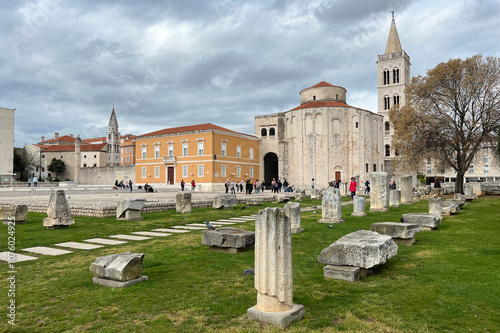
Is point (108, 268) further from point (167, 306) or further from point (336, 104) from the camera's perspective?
point (336, 104)

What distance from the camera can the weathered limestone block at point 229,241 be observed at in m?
6.36

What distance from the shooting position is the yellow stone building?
137ft

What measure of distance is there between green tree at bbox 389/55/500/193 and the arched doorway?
27199 mm

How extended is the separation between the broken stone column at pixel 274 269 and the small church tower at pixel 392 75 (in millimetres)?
65193

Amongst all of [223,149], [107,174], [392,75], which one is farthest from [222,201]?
[392,75]

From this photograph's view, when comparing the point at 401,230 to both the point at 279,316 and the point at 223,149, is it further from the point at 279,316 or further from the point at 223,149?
the point at 223,149

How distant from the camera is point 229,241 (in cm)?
642

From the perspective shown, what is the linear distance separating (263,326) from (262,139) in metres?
47.8

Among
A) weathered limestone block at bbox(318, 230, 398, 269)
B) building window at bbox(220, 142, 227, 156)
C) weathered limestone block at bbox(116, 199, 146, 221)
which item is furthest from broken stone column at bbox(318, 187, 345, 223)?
building window at bbox(220, 142, 227, 156)

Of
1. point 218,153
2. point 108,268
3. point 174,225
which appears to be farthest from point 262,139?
point 108,268

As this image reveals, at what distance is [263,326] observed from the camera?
3.24 metres

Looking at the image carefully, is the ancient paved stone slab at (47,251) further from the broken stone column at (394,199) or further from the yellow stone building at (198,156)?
the yellow stone building at (198,156)

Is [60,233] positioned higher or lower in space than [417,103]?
lower

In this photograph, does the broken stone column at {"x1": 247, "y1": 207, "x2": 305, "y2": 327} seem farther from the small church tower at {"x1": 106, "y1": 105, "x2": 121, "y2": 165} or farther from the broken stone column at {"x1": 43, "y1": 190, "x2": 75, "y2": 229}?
the small church tower at {"x1": 106, "y1": 105, "x2": 121, "y2": 165}
